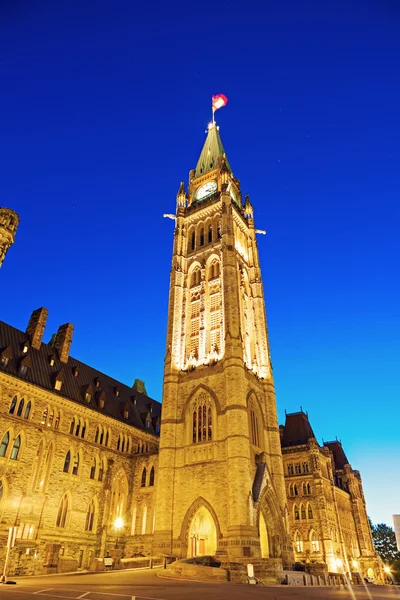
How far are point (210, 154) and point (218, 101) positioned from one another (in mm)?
10561

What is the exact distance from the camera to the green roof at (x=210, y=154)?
63500 millimetres

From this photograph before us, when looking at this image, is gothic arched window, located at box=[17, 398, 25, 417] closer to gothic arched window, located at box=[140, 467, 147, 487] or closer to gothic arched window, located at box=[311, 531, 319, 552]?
gothic arched window, located at box=[140, 467, 147, 487]

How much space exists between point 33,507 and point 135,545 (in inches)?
493

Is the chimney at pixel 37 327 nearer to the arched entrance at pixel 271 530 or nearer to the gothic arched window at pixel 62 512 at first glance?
the gothic arched window at pixel 62 512

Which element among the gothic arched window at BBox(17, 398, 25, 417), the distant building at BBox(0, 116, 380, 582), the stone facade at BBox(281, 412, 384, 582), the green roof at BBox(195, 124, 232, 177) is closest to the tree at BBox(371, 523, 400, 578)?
the stone facade at BBox(281, 412, 384, 582)

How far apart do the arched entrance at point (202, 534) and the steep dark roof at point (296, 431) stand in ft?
82.8

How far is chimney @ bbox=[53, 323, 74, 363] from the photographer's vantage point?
4638cm

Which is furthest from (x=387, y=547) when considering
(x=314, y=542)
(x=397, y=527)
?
(x=397, y=527)

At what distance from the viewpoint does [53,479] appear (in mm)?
36812

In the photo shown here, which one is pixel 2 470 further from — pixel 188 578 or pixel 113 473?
pixel 188 578

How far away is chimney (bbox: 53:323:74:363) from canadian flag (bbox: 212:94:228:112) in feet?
144

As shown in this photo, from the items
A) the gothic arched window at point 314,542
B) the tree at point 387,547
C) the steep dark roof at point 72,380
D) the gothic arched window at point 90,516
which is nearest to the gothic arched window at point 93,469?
the gothic arched window at point 90,516

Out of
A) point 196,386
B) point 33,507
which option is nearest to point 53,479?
point 33,507

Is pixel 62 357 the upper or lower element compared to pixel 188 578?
upper
